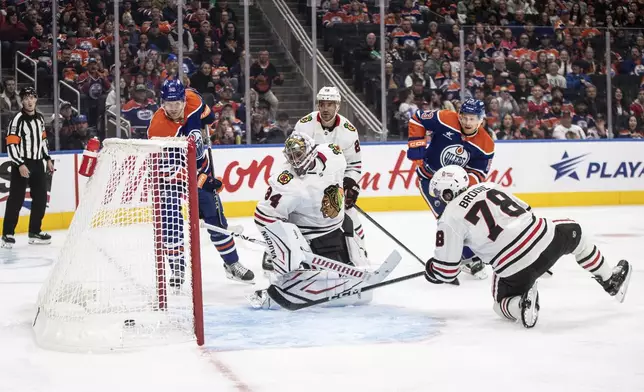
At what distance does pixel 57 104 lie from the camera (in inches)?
365

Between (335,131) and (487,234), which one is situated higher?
(335,131)

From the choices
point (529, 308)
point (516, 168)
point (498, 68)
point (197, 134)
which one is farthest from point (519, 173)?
point (529, 308)

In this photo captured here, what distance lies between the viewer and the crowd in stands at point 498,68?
1023 centimetres

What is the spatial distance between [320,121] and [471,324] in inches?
76.7

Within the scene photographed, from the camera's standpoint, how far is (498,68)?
34.8ft

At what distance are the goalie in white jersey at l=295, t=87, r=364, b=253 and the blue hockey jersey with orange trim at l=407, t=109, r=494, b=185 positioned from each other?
371mm

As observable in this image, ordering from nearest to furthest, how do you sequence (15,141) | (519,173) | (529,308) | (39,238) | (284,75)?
(529,308)
(15,141)
(39,238)
(284,75)
(519,173)

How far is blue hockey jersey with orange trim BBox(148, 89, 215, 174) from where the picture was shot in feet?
18.9

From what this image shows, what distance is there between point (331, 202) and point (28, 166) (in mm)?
3469

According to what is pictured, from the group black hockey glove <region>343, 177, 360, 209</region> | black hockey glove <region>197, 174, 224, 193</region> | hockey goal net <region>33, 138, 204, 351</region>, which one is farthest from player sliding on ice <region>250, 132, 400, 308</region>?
black hockey glove <region>197, 174, 224, 193</region>

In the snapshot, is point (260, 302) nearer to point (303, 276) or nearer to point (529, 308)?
Answer: point (303, 276)

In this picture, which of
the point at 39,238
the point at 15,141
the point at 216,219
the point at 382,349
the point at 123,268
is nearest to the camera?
the point at 382,349

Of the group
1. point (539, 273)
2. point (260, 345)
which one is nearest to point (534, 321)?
point (539, 273)

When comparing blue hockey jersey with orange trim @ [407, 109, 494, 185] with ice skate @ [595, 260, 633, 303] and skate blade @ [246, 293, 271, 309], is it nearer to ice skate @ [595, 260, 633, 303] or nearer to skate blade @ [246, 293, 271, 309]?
ice skate @ [595, 260, 633, 303]
